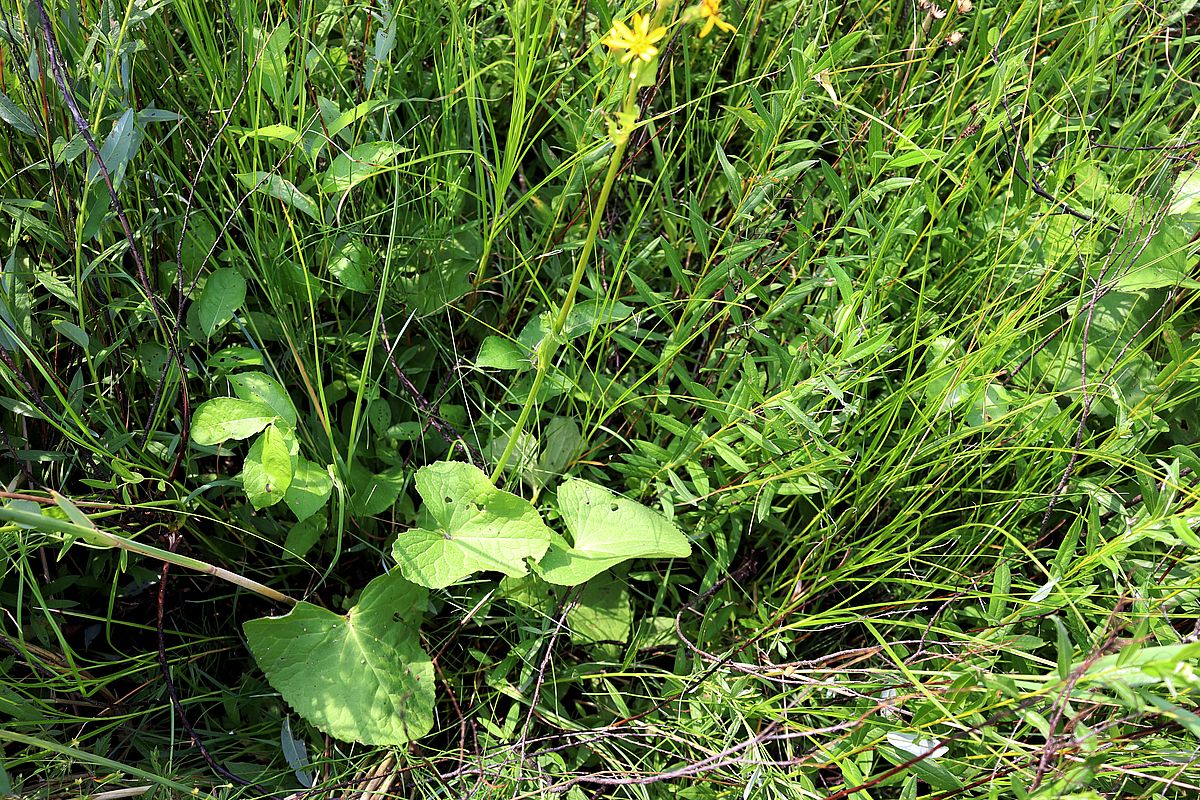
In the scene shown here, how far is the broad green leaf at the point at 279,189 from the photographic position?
1.39m

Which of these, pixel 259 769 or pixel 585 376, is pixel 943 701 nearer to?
pixel 585 376

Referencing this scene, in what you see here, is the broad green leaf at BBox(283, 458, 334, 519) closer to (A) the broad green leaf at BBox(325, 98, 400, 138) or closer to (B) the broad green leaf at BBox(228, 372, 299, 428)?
(B) the broad green leaf at BBox(228, 372, 299, 428)

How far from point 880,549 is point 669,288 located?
670mm

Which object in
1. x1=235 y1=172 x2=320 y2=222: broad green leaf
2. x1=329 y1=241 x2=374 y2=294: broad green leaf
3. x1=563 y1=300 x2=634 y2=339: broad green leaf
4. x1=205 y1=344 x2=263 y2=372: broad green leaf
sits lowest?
x1=205 y1=344 x2=263 y2=372: broad green leaf

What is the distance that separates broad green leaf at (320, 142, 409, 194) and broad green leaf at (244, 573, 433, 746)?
66 cm

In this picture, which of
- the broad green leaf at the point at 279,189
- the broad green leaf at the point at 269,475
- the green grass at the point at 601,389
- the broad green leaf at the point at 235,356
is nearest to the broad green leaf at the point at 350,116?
the green grass at the point at 601,389

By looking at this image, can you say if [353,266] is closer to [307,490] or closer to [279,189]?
[279,189]

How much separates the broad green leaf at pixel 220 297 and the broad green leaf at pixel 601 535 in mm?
635

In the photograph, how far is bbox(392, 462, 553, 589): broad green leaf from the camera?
137 centimetres

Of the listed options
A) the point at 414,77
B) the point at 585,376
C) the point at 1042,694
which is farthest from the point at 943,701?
the point at 414,77

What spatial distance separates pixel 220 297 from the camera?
1451 millimetres

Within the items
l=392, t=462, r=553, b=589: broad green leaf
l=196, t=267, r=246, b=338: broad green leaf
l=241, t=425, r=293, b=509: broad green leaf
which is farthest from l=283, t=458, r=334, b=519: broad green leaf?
l=196, t=267, r=246, b=338: broad green leaf

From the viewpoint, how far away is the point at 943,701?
1.23 metres

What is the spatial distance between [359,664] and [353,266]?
690mm
